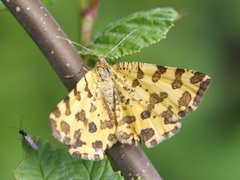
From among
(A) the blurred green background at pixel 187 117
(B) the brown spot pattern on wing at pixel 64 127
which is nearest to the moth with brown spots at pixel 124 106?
(B) the brown spot pattern on wing at pixel 64 127

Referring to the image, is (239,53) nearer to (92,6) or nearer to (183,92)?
(92,6)

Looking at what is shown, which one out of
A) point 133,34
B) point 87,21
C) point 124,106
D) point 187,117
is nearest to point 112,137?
point 124,106

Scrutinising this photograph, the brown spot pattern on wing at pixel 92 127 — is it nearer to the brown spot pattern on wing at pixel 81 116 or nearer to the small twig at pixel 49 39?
the brown spot pattern on wing at pixel 81 116

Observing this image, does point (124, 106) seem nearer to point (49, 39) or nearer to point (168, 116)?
point (168, 116)

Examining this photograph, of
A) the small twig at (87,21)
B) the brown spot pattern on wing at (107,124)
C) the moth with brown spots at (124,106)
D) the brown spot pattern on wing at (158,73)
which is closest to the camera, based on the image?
the moth with brown spots at (124,106)

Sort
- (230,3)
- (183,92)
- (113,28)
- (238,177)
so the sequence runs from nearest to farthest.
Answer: (183,92) < (113,28) < (238,177) < (230,3)

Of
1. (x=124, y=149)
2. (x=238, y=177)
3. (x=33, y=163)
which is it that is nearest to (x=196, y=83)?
(x=124, y=149)

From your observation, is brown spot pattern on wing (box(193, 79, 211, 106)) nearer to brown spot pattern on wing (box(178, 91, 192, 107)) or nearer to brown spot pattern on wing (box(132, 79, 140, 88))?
brown spot pattern on wing (box(178, 91, 192, 107))
